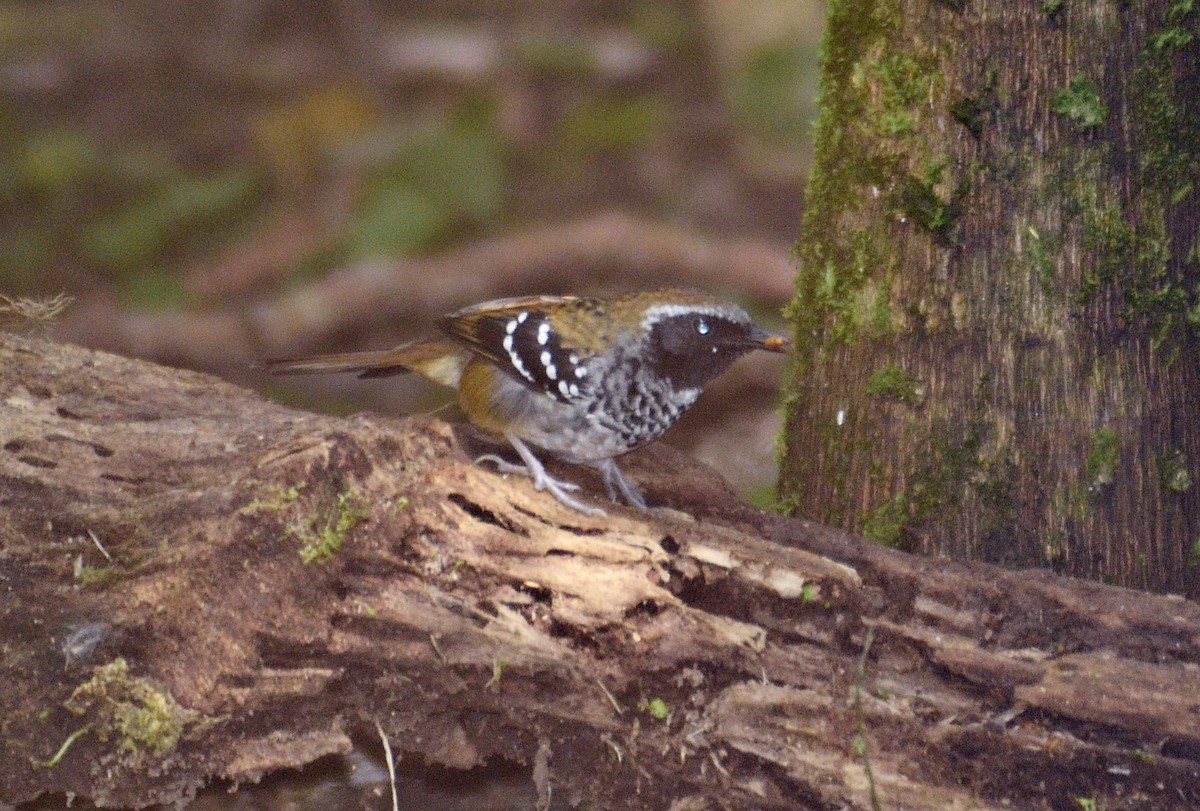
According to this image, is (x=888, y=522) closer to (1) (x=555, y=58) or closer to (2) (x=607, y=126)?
(2) (x=607, y=126)

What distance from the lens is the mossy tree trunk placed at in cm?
352

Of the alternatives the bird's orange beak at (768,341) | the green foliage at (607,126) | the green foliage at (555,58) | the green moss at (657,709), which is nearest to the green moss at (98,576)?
the green moss at (657,709)

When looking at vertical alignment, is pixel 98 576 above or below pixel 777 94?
below

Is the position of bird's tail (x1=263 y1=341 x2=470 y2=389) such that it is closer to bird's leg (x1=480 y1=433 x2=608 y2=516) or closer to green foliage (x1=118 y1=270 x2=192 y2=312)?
bird's leg (x1=480 y1=433 x2=608 y2=516)

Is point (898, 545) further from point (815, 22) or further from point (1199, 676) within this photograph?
point (815, 22)

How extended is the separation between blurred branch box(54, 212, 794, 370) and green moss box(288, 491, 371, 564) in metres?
4.41

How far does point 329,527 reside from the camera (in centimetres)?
332

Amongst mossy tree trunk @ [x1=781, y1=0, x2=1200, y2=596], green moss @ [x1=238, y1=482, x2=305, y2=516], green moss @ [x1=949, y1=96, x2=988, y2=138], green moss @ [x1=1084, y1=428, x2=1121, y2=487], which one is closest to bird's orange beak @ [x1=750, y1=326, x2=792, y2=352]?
mossy tree trunk @ [x1=781, y1=0, x2=1200, y2=596]

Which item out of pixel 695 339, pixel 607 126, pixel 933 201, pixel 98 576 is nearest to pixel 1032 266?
pixel 933 201

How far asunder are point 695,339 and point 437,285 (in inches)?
155

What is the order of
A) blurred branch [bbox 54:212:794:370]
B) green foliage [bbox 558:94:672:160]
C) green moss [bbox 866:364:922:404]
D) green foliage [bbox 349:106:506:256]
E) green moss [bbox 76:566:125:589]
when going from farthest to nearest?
green foliage [bbox 558:94:672:160] < green foliage [bbox 349:106:506:256] < blurred branch [bbox 54:212:794:370] < green moss [bbox 866:364:922:404] < green moss [bbox 76:566:125:589]

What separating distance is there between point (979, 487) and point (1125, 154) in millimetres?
1032

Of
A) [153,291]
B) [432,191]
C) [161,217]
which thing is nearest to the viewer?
[153,291]

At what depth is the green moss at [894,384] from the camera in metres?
3.76
